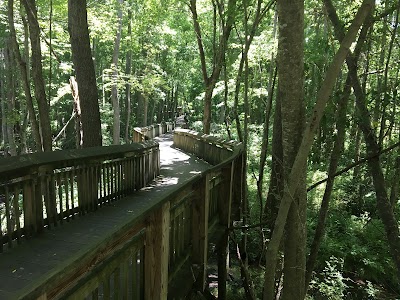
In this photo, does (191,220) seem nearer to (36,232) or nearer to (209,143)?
(36,232)

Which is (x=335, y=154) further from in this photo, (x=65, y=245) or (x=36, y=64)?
(x=36, y=64)

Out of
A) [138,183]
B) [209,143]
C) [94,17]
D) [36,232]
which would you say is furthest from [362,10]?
[94,17]

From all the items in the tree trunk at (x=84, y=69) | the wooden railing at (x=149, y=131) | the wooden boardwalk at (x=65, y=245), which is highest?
the tree trunk at (x=84, y=69)

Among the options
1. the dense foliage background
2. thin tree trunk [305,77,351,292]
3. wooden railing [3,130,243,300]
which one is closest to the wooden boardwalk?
wooden railing [3,130,243,300]

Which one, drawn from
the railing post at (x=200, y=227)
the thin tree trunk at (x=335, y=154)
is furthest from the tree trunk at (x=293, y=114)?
the thin tree trunk at (x=335, y=154)

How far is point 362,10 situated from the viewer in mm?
3219

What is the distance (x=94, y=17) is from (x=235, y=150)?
12572mm

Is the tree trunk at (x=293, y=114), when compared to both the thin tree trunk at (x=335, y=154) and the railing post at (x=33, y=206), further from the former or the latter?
the railing post at (x=33, y=206)

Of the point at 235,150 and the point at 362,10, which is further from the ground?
the point at 362,10

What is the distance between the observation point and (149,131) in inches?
850

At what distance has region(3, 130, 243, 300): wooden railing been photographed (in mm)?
1921

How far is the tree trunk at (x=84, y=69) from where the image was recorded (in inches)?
356

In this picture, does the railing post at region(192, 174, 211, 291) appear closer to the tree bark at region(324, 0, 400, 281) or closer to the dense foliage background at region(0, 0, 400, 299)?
the dense foliage background at region(0, 0, 400, 299)

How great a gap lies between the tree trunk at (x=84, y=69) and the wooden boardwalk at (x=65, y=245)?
225 cm
